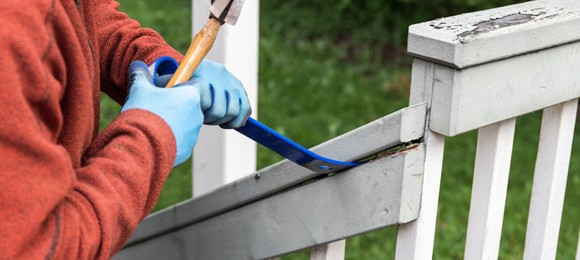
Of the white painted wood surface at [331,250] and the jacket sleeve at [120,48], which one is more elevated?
the jacket sleeve at [120,48]

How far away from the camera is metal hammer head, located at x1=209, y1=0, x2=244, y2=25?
1.12m

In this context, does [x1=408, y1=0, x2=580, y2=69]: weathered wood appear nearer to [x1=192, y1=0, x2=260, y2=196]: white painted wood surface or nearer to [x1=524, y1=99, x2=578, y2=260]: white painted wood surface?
[x1=524, y1=99, x2=578, y2=260]: white painted wood surface

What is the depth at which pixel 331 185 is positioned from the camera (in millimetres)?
1182

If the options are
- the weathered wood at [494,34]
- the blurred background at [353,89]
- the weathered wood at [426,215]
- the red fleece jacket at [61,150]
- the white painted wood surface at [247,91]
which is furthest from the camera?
the blurred background at [353,89]

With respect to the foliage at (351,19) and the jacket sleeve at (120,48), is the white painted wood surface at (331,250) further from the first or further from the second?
the foliage at (351,19)

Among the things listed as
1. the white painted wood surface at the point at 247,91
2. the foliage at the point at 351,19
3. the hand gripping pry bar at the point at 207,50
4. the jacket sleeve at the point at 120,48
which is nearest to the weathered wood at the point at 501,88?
the hand gripping pry bar at the point at 207,50

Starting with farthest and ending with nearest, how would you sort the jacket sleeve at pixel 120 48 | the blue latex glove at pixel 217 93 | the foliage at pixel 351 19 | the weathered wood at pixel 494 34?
the foliage at pixel 351 19 < the jacket sleeve at pixel 120 48 < the blue latex glove at pixel 217 93 < the weathered wood at pixel 494 34

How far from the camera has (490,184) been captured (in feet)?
3.65

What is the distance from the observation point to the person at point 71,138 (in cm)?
76

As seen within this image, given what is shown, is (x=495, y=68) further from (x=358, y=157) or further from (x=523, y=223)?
(x=523, y=223)

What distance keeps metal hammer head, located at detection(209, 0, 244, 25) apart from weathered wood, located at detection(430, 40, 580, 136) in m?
0.43

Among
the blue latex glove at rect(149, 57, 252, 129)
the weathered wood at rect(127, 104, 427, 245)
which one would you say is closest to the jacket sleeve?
the blue latex glove at rect(149, 57, 252, 129)

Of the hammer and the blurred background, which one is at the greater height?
the hammer

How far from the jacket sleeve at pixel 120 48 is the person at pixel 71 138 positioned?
18 cm
